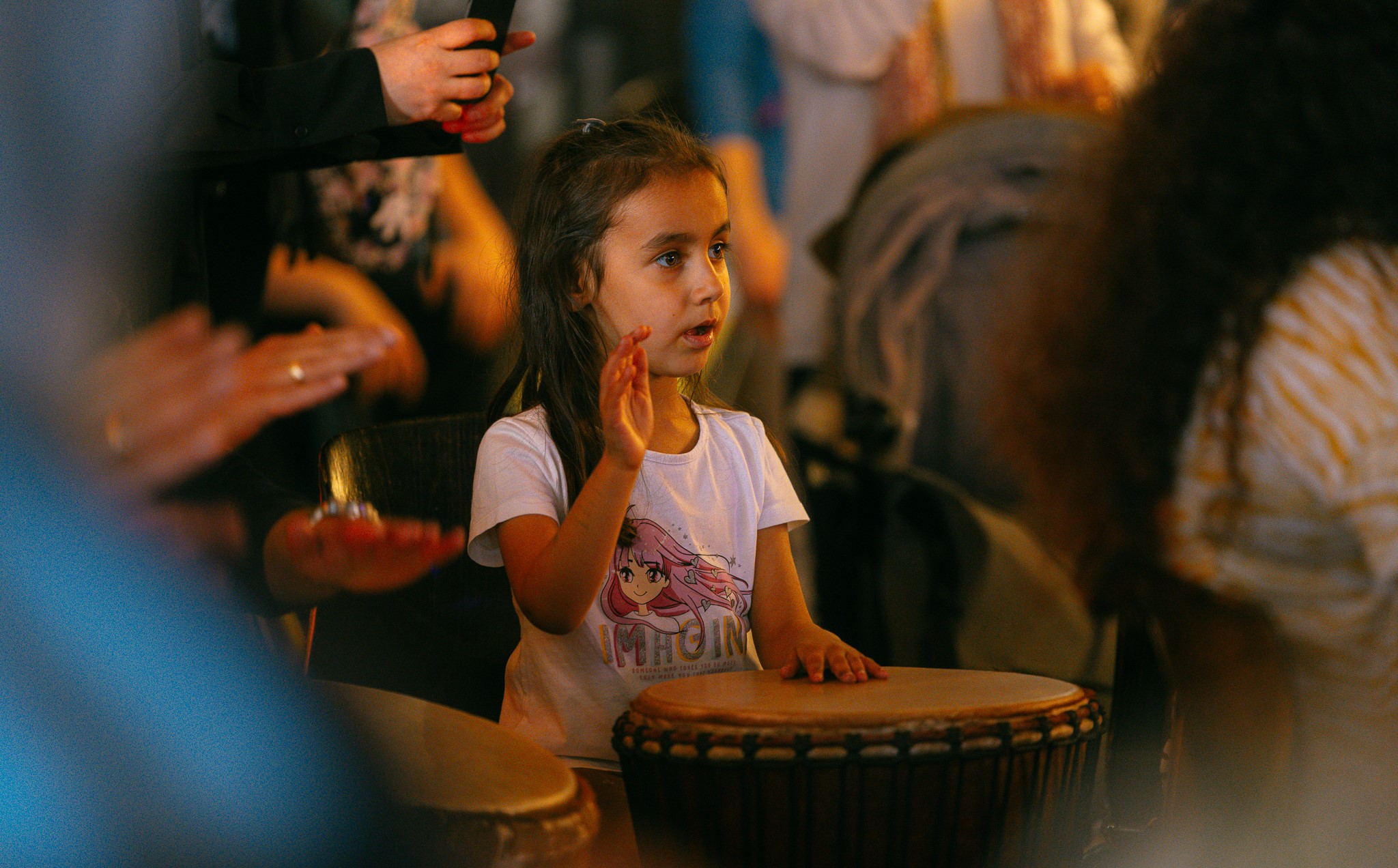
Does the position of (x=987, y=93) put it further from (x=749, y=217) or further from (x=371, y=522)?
(x=371, y=522)

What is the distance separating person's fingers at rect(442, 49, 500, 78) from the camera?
1.56 m

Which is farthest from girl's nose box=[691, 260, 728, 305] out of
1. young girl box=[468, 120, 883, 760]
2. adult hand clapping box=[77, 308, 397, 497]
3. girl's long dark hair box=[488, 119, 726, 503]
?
adult hand clapping box=[77, 308, 397, 497]

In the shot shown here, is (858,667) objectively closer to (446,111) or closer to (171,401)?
(171,401)

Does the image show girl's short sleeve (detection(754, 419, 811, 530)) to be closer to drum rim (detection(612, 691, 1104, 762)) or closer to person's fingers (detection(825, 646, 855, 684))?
person's fingers (detection(825, 646, 855, 684))

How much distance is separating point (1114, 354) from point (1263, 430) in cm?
12

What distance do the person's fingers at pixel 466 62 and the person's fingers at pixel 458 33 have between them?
0.04ft

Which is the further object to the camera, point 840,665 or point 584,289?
point 584,289

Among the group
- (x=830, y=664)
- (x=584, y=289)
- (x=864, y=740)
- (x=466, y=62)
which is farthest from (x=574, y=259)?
(x=864, y=740)

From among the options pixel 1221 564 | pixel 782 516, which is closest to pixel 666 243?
pixel 782 516

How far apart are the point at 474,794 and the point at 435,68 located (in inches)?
40.5

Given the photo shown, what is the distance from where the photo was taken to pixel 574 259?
1526mm

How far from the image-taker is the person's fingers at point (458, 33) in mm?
1554

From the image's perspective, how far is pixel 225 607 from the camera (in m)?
0.95

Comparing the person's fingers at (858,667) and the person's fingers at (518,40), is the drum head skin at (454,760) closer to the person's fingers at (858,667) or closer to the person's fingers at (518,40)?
the person's fingers at (858,667)
